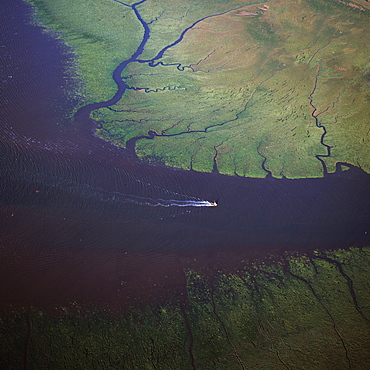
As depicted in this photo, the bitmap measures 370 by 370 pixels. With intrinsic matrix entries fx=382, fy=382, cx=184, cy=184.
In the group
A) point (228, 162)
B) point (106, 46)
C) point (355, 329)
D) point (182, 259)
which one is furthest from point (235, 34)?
point (355, 329)

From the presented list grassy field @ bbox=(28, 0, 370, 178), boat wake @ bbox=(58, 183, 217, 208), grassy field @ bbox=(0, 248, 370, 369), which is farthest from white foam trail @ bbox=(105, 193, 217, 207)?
grassy field @ bbox=(0, 248, 370, 369)

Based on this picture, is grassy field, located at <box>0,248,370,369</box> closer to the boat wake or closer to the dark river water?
the dark river water

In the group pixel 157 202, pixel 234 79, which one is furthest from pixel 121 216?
pixel 234 79

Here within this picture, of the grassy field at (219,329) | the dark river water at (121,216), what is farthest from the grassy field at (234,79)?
the grassy field at (219,329)

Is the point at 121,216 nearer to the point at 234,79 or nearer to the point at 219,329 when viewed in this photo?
the point at 219,329

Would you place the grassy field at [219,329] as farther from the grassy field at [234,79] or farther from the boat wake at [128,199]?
the grassy field at [234,79]

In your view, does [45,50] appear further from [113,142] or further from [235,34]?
[235,34]
